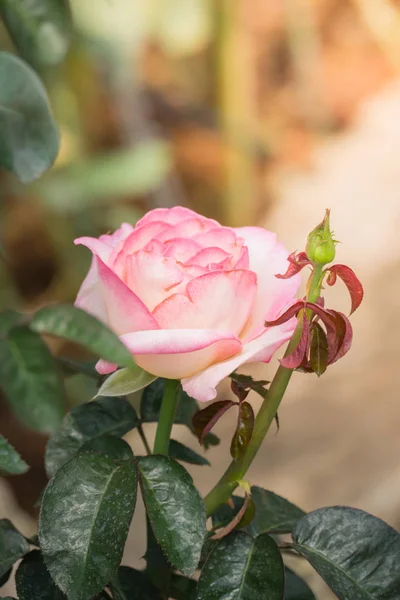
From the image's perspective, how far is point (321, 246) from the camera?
0.29 meters

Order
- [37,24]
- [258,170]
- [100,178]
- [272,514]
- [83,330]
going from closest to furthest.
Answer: [83,330] < [272,514] < [37,24] < [100,178] < [258,170]

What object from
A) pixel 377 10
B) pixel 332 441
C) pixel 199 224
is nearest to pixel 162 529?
pixel 199 224

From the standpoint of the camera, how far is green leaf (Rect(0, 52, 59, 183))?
46 centimetres

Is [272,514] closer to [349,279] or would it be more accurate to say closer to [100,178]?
[349,279]

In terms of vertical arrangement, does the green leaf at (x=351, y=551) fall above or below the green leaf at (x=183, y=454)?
below

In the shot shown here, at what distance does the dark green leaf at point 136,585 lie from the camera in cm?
39

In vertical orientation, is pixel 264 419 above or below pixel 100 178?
below

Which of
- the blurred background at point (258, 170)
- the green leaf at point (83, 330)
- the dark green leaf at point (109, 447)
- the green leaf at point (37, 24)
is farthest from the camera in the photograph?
the blurred background at point (258, 170)

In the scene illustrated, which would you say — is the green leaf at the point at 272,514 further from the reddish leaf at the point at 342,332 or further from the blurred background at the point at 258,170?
the blurred background at the point at 258,170

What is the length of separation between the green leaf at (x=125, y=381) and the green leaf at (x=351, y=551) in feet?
0.29

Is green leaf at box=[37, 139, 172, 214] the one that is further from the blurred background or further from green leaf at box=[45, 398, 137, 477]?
green leaf at box=[45, 398, 137, 477]

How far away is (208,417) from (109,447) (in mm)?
55

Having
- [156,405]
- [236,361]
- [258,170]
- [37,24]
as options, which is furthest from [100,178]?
[236,361]

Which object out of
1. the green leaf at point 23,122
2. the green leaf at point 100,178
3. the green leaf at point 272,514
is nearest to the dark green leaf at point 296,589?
the green leaf at point 272,514
